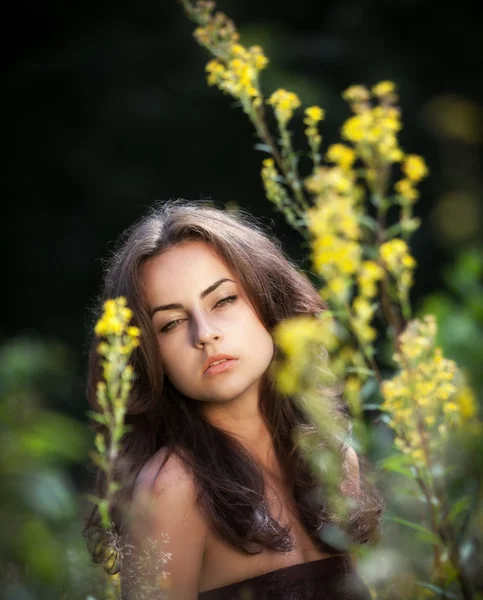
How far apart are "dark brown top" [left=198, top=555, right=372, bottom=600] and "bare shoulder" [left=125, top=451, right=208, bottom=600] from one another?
10cm

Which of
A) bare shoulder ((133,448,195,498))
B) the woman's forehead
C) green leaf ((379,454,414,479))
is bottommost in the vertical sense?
green leaf ((379,454,414,479))

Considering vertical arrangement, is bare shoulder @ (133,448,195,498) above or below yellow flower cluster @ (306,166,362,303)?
below

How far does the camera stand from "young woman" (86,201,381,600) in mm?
2053

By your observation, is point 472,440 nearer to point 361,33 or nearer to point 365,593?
point 365,593

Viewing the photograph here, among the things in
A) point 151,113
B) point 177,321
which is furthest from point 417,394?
point 151,113

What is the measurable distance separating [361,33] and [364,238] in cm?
603

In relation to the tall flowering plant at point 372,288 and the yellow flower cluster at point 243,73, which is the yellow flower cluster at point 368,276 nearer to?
the tall flowering plant at point 372,288

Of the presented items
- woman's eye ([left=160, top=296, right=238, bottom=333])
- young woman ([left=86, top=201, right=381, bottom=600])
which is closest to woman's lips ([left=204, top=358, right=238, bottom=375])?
young woman ([left=86, top=201, right=381, bottom=600])

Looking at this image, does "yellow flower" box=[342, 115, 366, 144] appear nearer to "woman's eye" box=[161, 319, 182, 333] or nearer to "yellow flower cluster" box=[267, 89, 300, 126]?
"yellow flower cluster" box=[267, 89, 300, 126]

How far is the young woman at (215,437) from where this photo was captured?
6.73 ft

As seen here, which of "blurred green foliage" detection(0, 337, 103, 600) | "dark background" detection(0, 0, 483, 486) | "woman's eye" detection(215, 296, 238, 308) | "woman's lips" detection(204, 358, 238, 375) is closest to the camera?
"woman's lips" detection(204, 358, 238, 375)

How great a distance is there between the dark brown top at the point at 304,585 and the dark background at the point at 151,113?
16.2ft

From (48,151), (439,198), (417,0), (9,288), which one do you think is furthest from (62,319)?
(417,0)

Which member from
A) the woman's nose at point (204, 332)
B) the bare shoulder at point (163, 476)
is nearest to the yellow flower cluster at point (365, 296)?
the woman's nose at point (204, 332)
